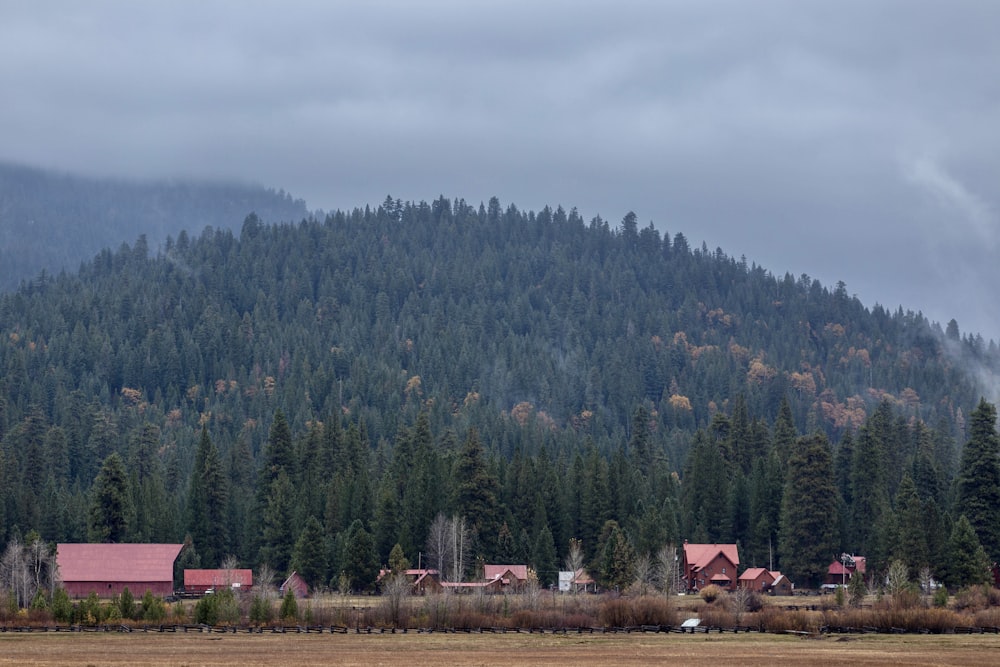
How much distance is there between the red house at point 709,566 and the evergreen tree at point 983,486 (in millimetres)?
20727

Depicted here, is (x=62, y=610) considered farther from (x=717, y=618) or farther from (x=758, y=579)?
(x=758, y=579)

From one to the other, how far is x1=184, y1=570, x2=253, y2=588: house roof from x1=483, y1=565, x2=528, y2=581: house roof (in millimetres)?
20866

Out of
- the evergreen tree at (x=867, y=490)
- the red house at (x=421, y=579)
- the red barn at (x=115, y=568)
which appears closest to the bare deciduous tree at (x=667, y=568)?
the red house at (x=421, y=579)

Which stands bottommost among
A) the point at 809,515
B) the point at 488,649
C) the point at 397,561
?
the point at 488,649

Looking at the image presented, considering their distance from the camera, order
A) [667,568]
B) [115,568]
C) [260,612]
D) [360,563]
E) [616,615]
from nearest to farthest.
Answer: [260,612]
[616,615]
[667,568]
[115,568]
[360,563]

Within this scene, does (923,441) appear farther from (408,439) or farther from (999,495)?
(408,439)

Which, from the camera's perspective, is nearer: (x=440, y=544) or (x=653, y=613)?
(x=653, y=613)

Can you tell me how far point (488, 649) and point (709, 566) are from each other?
6261 centimetres

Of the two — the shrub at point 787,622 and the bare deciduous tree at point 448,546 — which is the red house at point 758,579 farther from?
the shrub at point 787,622

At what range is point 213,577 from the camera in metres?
139

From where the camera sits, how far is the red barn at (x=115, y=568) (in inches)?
5246

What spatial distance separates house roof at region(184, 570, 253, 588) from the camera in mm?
137125

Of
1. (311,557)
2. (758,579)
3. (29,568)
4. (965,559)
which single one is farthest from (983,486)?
(29,568)

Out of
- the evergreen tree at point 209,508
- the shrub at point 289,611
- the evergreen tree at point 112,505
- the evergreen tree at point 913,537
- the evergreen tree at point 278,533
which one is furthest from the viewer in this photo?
the evergreen tree at point 209,508
